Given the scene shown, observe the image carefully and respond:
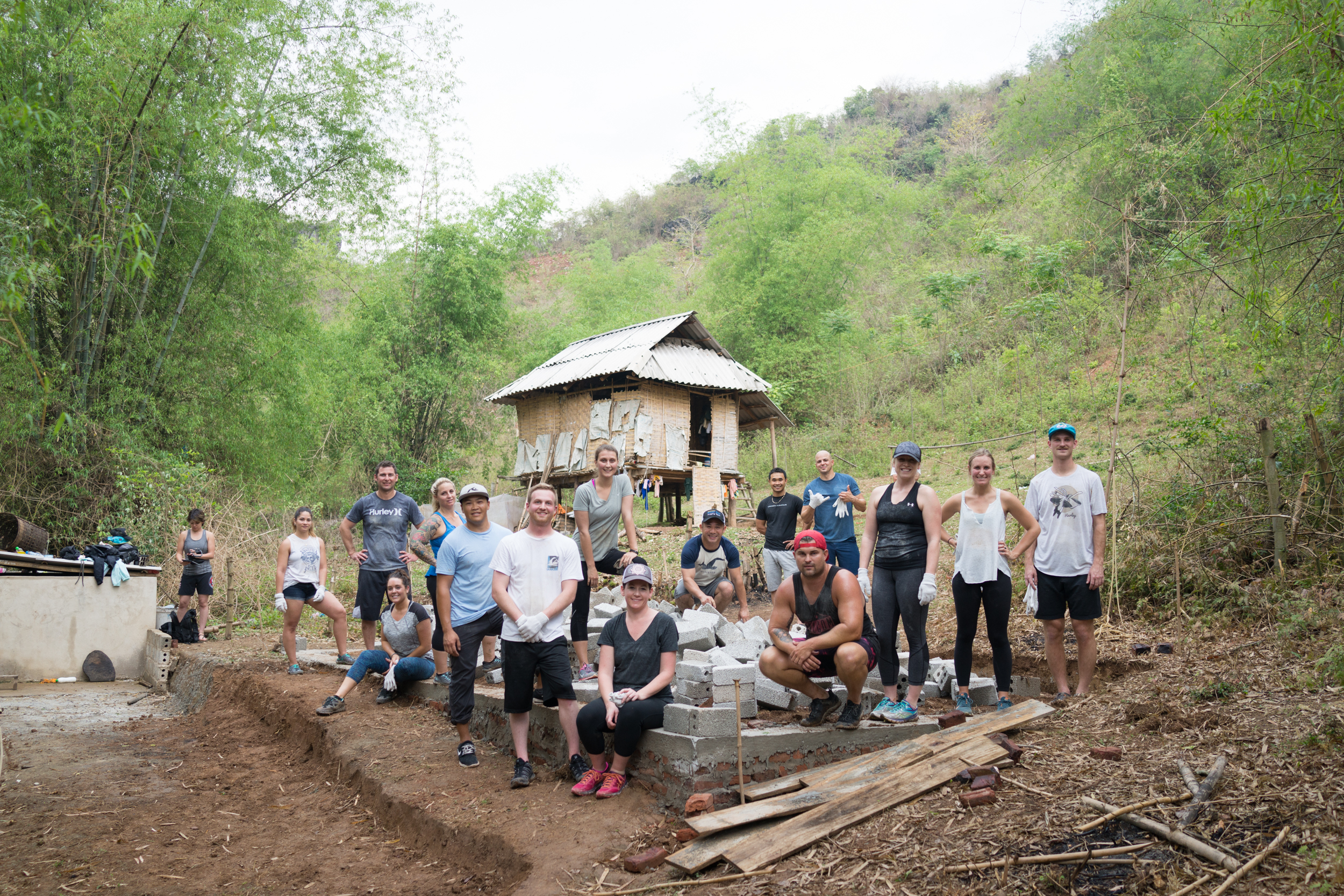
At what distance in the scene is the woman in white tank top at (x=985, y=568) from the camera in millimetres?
5680

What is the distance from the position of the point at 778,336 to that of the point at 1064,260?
8.36 metres

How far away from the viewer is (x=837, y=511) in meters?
7.49

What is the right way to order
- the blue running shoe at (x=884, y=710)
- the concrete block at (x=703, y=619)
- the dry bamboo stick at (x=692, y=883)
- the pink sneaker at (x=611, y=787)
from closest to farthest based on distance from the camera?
1. the dry bamboo stick at (x=692, y=883)
2. the pink sneaker at (x=611, y=787)
3. the blue running shoe at (x=884, y=710)
4. the concrete block at (x=703, y=619)

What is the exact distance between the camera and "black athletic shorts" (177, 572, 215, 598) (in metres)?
11.0

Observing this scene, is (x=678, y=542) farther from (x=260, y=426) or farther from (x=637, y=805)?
(x=637, y=805)

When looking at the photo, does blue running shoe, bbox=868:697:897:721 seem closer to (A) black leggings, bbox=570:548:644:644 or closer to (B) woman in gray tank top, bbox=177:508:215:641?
(A) black leggings, bbox=570:548:644:644

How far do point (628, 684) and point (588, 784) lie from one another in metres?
0.61

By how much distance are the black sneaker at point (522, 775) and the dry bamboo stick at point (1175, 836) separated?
3.13m

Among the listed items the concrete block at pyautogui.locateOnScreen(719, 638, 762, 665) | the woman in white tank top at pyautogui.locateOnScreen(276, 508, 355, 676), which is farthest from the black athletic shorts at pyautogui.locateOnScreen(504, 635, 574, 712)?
the woman in white tank top at pyautogui.locateOnScreen(276, 508, 355, 676)

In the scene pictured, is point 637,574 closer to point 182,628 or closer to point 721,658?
point 721,658

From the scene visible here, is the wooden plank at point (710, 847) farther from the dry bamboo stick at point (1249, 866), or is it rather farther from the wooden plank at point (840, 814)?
the dry bamboo stick at point (1249, 866)

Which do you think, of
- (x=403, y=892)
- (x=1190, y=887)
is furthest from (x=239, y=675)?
(x=1190, y=887)

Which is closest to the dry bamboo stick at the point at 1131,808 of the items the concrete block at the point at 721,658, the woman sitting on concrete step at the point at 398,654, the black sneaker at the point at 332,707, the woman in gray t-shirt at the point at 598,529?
the concrete block at the point at 721,658

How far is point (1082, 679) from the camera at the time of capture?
5.85 meters
